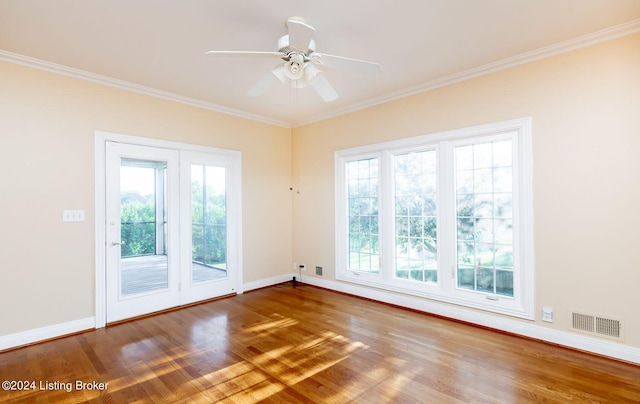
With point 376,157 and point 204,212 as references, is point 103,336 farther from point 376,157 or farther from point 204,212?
point 376,157

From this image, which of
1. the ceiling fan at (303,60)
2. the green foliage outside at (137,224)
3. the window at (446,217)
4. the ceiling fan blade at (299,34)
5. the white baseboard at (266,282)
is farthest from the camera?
the white baseboard at (266,282)

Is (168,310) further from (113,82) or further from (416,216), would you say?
(416,216)

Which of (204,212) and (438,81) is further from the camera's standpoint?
(204,212)

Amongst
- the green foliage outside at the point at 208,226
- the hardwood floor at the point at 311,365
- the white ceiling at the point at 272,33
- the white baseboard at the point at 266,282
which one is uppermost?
the white ceiling at the point at 272,33

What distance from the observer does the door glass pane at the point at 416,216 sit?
387 cm

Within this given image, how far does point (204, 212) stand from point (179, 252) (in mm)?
628

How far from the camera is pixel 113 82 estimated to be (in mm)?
3611

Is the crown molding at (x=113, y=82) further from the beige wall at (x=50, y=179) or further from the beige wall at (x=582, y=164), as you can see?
the beige wall at (x=582, y=164)

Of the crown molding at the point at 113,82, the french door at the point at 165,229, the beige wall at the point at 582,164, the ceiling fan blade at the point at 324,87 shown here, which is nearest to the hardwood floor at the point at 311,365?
the french door at the point at 165,229

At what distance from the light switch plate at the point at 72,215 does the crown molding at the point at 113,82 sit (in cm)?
144

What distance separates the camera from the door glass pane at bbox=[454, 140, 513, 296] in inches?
130

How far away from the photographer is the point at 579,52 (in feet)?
9.43

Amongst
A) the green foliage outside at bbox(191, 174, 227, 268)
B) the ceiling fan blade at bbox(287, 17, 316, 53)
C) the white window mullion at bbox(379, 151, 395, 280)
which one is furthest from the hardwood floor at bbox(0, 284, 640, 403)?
the ceiling fan blade at bbox(287, 17, 316, 53)

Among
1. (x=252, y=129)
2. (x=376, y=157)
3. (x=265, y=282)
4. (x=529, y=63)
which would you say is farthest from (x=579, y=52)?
(x=265, y=282)
